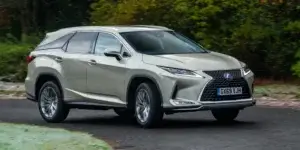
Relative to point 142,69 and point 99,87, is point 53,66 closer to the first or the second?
point 99,87

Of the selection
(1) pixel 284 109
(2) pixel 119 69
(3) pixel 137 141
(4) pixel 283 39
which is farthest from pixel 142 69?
(4) pixel 283 39

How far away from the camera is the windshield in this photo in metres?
14.8

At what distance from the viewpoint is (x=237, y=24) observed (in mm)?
22844

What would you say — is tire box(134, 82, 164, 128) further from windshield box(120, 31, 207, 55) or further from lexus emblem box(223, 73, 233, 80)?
lexus emblem box(223, 73, 233, 80)

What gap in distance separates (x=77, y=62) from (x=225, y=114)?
2591mm

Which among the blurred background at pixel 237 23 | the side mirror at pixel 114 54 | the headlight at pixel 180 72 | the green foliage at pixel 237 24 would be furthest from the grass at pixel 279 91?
the headlight at pixel 180 72

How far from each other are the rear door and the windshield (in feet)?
2.57

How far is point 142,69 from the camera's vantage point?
14.2 meters

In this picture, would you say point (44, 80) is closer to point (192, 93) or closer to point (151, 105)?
point (151, 105)

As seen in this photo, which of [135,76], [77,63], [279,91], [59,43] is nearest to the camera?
[135,76]

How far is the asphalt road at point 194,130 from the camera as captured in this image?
1205cm

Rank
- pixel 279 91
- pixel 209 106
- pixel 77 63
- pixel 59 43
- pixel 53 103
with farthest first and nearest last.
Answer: pixel 279 91, pixel 59 43, pixel 53 103, pixel 77 63, pixel 209 106

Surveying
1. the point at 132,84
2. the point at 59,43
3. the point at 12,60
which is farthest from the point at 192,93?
the point at 12,60

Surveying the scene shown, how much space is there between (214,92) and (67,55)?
10.3ft
